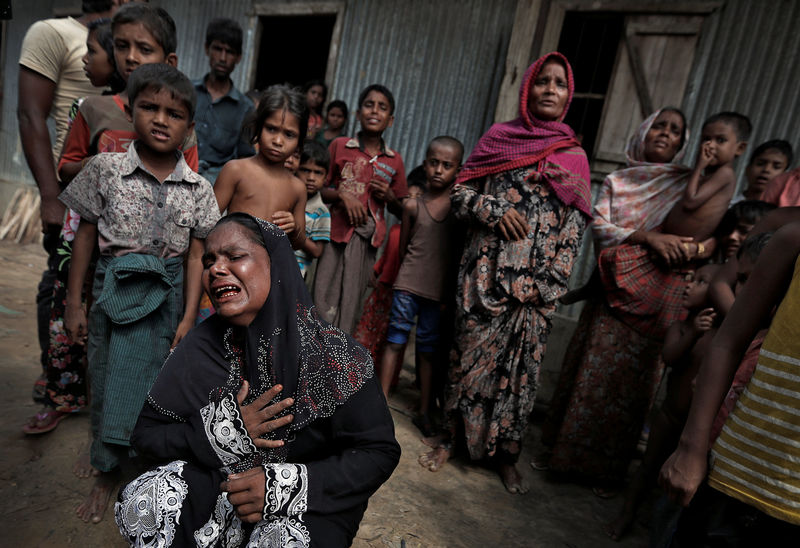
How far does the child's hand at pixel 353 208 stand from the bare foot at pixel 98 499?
2047 millimetres

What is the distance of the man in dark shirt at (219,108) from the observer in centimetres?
364

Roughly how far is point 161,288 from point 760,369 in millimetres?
2100

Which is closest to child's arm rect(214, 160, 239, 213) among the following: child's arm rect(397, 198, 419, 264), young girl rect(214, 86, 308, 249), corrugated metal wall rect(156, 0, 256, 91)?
young girl rect(214, 86, 308, 249)

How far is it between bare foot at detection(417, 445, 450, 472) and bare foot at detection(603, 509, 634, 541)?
0.94 metres

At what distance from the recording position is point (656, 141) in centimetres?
295

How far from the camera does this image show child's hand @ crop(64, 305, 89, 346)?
2.02m

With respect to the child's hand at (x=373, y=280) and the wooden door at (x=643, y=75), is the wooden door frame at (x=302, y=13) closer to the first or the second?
Answer: the child's hand at (x=373, y=280)

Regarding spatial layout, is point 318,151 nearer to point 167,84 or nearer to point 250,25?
point 167,84

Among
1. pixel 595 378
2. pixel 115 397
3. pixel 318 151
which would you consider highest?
pixel 318 151

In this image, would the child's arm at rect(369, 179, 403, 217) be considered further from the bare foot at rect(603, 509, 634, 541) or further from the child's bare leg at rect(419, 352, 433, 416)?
the bare foot at rect(603, 509, 634, 541)

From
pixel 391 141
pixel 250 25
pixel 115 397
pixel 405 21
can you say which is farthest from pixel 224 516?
pixel 250 25

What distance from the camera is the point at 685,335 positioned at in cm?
223

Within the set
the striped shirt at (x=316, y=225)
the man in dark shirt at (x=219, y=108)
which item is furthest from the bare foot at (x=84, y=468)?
the man in dark shirt at (x=219, y=108)

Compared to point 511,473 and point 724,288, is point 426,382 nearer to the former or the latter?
point 511,473
